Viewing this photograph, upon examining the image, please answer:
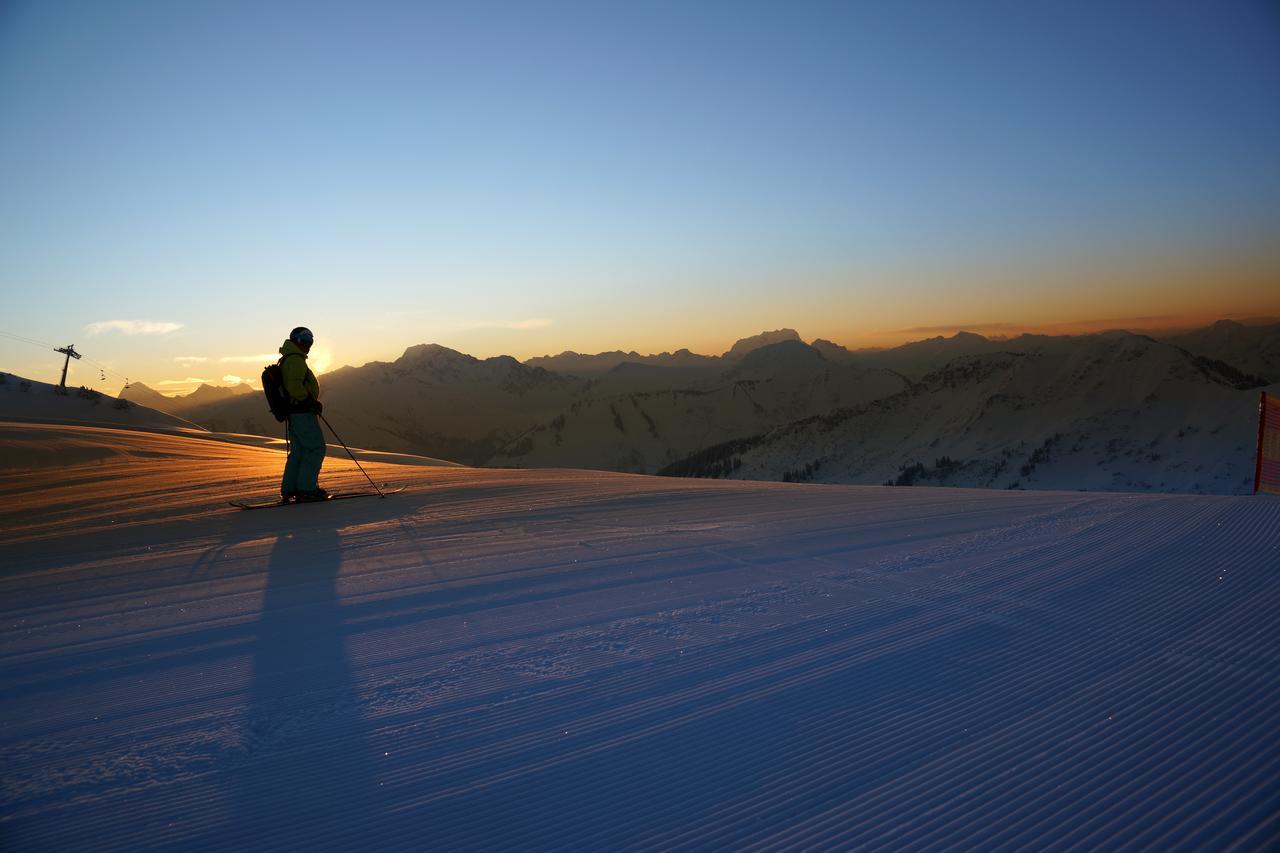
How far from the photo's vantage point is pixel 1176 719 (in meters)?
3.30

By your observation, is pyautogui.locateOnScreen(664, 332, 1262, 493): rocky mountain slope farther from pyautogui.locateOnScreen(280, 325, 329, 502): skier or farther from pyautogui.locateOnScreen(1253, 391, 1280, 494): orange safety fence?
pyautogui.locateOnScreen(280, 325, 329, 502): skier

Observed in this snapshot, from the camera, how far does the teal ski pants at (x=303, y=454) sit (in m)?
9.35

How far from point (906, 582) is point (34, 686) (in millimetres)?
5620

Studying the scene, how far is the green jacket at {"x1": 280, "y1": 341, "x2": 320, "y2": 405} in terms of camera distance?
918cm

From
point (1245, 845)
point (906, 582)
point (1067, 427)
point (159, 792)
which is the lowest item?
point (159, 792)

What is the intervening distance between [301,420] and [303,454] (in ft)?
Result: 2.04

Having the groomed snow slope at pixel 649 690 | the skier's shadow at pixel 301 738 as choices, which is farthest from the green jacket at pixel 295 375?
the skier's shadow at pixel 301 738

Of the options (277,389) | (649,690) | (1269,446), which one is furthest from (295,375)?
(1269,446)

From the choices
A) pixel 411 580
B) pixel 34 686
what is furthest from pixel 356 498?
pixel 34 686

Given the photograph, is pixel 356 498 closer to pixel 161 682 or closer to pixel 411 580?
pixel 411 580

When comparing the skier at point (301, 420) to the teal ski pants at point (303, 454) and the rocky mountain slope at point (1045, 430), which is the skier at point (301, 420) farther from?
the rocky mountain slope at point (1045, 430)

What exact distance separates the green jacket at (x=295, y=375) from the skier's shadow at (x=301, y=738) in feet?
14.9

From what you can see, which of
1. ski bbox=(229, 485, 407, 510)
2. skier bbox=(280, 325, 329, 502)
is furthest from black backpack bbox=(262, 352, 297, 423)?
ski bbox=(229, 485, 407, 510)

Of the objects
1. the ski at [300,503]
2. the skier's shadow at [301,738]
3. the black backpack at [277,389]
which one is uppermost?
the black backpack at [277,389]
